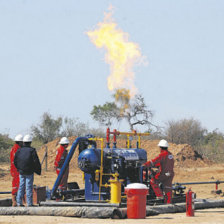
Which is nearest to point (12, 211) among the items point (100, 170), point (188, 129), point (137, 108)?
point (100, 170)

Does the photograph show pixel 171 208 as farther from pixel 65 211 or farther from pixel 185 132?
pixel 185 132

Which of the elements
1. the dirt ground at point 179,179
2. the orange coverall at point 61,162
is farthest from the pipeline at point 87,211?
the orange coverall at point 61,162

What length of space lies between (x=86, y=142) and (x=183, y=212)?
3.17 metres

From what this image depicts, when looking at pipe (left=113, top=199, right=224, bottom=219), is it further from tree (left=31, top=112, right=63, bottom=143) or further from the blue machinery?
tree (left=31, top=112, right=63, bottom=143)

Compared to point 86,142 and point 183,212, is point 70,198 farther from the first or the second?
point 183,212

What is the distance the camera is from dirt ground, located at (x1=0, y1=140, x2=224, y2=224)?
14.0m

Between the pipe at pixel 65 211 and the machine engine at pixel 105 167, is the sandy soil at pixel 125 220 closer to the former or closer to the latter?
the pipe at pixel 65 211

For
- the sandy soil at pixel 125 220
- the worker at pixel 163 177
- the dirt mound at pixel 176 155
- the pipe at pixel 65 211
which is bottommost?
the sandy soil at pixel 125 220

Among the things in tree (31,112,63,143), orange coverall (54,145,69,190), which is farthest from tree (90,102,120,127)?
orange coverall (54,145,69,190)

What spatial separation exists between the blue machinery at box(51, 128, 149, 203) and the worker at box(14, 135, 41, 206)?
2.69 ft

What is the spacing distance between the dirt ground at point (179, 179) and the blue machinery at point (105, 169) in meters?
1.84

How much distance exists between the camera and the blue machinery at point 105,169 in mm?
16266

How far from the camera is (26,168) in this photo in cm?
1620

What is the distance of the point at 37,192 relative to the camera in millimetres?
17969
